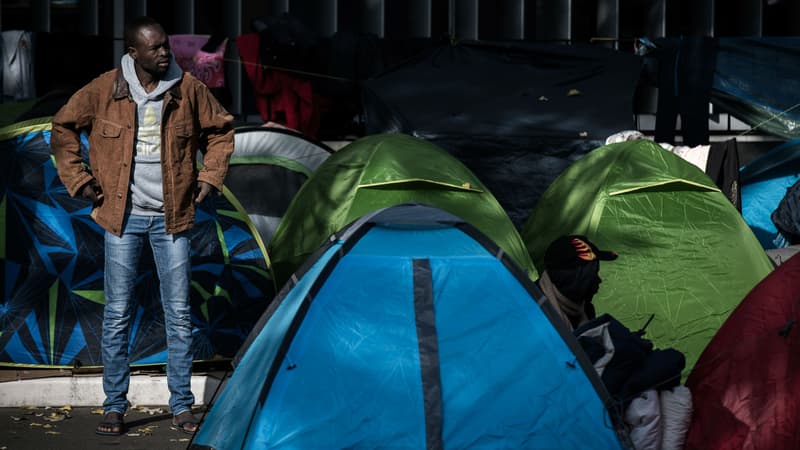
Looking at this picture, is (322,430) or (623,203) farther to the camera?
(623,203)

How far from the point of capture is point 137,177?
621cm

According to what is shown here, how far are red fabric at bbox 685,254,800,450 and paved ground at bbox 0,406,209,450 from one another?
2.45m

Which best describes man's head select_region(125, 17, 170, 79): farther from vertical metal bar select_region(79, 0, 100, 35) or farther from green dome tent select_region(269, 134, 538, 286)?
vertical metal bar select_region(79, 0, 100, 35)

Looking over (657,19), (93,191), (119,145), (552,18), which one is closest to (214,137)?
(119,145)

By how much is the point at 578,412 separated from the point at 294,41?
6.76 m

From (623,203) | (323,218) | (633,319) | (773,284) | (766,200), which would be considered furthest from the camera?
(766,200)

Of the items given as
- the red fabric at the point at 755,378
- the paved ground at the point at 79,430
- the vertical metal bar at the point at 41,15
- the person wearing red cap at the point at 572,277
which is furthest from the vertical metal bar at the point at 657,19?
the paved ground at the point at 79,430

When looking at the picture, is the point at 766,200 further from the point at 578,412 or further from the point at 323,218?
the point at 578,412

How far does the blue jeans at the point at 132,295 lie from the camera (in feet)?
20.5

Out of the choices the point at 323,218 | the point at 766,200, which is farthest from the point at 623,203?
the point at 766,200

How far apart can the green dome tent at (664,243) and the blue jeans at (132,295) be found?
253 cm

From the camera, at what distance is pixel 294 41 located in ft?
38.0

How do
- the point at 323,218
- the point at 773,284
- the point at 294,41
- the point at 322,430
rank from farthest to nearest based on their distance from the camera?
the point at 294,41 < the point at 323,218 < the point at 773,284 < the point at 322,430

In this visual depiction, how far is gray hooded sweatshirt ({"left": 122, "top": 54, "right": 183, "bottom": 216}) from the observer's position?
20.4 feet
